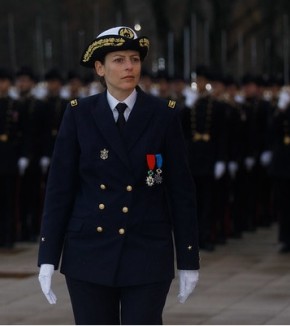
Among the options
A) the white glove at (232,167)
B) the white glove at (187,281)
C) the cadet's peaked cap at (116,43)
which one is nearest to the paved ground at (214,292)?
the white glove at (232,167)

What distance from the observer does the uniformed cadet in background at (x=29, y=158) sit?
53.0ft

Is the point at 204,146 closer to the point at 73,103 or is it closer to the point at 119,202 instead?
the point at 73,103

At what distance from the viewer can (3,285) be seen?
12.4m

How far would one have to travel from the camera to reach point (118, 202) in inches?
257

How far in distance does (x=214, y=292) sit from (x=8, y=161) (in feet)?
14.9

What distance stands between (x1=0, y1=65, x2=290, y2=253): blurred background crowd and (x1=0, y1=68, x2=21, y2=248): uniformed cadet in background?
1 cm

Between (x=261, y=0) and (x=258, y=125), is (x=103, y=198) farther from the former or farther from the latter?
(x=261, y=0)

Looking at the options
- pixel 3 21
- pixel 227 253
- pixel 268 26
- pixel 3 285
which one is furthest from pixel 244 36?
pixel 3 285

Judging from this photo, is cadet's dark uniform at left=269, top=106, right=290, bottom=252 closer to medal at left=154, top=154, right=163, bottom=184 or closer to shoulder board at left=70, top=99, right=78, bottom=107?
shoulder board at left=70, top=99, right=78, bottom=107

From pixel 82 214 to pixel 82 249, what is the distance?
0.51 ft

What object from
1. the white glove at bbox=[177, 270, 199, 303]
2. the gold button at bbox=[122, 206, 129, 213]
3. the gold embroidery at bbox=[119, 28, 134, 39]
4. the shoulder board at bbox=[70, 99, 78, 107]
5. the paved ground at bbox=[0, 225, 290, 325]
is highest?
the gold embroidery at bbox=[119, 28, 134, 39]

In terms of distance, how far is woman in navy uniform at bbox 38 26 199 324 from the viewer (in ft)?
21.3

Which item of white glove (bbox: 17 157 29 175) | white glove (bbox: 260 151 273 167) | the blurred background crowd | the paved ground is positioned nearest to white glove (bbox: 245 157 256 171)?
the blurred background crowd

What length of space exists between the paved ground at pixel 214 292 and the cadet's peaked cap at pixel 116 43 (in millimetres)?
3770
